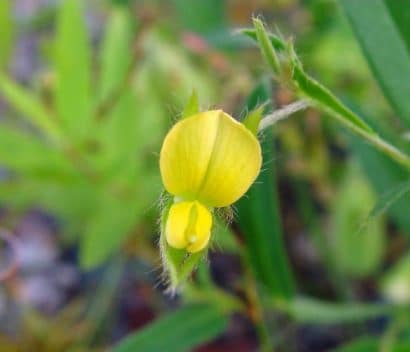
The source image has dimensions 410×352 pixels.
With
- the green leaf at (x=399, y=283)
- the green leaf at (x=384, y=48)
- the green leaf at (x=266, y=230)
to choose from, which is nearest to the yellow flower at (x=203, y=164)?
the green leaf at (x=384, y=48)

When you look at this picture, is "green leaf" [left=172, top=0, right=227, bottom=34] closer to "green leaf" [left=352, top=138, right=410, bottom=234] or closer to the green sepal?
"green leaf" [left=352, top=138, right=410, bottom=234]

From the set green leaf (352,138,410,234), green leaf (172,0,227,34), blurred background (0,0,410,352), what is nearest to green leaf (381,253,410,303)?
blurred background (0,0,410,352)

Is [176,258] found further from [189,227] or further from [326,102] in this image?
[326,102]

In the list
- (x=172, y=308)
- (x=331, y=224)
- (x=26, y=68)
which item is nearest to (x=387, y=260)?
(x=331, y=224)

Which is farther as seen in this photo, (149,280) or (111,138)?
(149,280)

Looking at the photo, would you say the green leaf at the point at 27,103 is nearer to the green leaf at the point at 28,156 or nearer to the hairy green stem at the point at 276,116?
the green leaf at the point at 28,156

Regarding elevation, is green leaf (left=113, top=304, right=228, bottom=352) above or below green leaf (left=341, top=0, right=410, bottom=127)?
below

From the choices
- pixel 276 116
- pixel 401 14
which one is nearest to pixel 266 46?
pixel 276 116

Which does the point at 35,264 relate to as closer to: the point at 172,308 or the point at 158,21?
the point at 172,308
